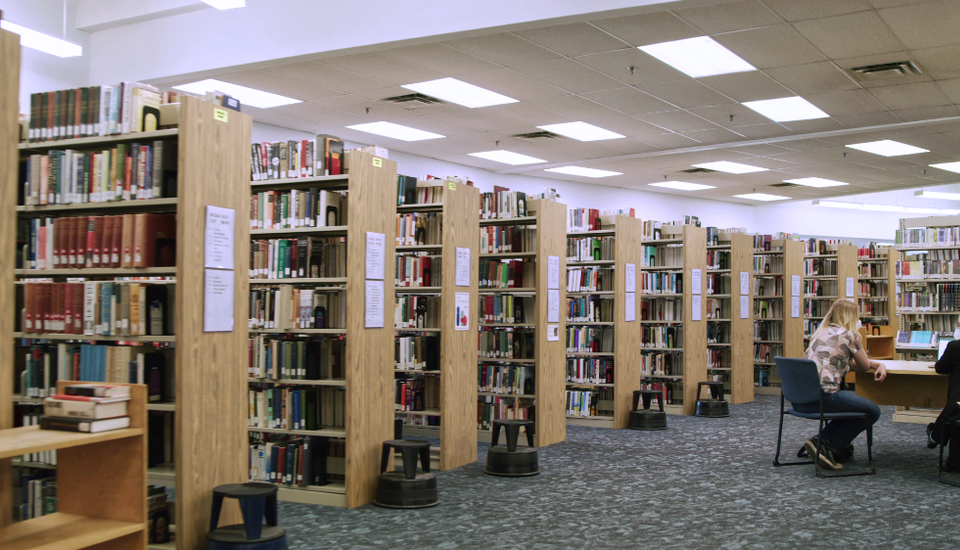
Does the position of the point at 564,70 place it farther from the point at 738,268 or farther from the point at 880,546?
the point at 880,546

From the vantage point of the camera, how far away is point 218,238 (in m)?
4.14

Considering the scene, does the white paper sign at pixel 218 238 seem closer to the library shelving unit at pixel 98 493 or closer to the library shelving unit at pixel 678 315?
the library shelving unit at pixel 98 493

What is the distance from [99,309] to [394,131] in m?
8.11

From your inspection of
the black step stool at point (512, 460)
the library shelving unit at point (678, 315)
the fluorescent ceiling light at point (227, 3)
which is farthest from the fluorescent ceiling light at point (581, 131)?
the black step stool at point (512, 460)

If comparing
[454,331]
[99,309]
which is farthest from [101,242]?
[454,331]

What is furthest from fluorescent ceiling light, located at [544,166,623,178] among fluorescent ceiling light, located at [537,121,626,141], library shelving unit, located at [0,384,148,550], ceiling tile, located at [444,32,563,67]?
library shelving unit, located at [0,384,148,550]

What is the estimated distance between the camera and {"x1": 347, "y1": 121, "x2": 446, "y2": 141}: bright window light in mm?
11617

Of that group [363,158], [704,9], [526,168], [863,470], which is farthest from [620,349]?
[526,168]

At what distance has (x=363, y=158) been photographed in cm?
538

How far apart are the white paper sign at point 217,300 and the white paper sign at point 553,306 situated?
13.2ft

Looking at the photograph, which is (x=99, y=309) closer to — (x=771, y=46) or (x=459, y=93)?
(x=459, y=93)

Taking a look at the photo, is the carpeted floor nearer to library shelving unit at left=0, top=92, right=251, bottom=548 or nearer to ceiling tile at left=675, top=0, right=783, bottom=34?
library shelving unit at left=0, top=92, right=251, bottom=548

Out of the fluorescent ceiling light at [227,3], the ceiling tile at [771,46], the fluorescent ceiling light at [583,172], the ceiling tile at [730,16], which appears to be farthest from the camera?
the fluorescent ceiling light at [583,172]

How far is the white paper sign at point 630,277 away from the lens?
8875mm
